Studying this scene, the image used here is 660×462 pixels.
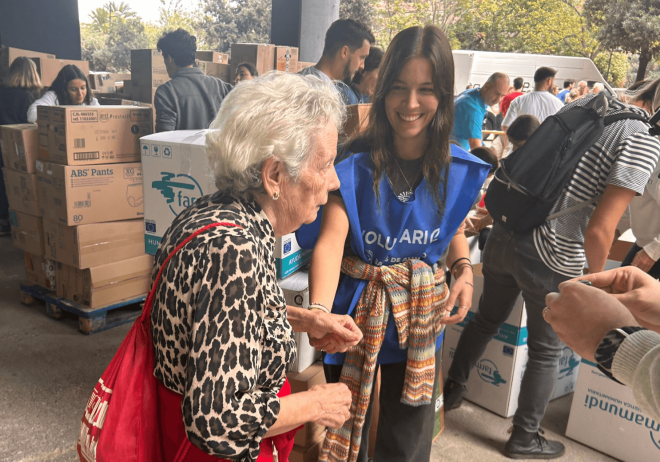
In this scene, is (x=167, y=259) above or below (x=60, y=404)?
above

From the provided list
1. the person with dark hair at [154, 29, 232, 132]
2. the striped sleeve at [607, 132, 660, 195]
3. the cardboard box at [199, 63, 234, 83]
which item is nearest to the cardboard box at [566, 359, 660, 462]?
the striped sleeve at [607, 132, 660, 195]

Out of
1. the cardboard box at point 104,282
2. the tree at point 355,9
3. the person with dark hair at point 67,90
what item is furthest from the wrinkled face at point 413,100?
the tree at point 355,9

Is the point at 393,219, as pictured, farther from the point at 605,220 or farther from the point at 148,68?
the point at 148,68

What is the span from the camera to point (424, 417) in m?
1.61

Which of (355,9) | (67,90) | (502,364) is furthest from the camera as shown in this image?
(355,9)

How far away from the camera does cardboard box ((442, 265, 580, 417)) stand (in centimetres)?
267

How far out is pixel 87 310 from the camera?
347 cm

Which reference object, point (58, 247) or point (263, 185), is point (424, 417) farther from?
point (58, 247)

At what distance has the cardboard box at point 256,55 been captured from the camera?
625 centimetres

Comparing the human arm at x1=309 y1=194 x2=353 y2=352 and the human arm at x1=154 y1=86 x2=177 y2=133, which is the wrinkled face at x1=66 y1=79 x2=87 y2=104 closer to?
the human arm at x1=154 y1=86 x2=177 y2=133

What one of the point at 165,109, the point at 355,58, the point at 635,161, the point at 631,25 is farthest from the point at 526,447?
the point at 631,25

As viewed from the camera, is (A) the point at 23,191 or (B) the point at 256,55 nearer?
(A) the point at 23,191

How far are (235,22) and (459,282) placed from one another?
3738 cm

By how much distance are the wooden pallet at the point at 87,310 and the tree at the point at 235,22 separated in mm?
31892
